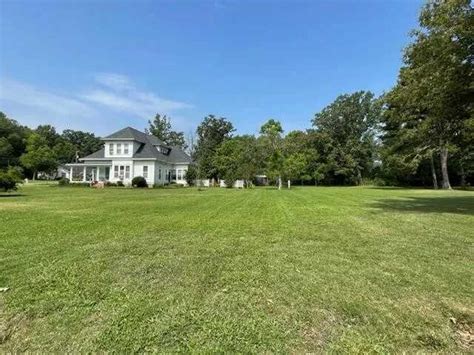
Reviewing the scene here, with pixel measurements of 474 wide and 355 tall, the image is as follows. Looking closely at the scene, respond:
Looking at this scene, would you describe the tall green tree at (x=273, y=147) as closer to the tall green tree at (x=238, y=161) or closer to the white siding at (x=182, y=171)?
the tall green tree at (x=238, y=161)

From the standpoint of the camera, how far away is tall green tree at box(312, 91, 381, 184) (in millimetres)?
57312

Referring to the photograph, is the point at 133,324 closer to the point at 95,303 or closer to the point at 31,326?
the point at 95,303

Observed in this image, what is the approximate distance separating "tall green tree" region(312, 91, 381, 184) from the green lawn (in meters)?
51.3

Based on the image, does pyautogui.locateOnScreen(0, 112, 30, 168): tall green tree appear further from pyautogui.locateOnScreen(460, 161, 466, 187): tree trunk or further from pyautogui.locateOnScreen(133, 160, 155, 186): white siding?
pyautogui.locateOnScreen(460, 161, 466, 187): tree trunk

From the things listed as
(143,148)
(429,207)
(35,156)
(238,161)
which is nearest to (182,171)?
(143,148)

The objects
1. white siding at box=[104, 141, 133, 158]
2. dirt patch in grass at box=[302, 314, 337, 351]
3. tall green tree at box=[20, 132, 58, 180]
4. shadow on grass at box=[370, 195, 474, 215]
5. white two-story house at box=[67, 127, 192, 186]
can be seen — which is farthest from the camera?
tall green tree at box=[20, 132, 58, 180]

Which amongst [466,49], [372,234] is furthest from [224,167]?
[372,234]

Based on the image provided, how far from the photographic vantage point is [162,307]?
3.75m

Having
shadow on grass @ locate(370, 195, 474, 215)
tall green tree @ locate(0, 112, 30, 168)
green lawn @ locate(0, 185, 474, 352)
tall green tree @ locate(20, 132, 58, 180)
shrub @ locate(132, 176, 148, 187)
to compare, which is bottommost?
green lawn @ locate(0, 185, 474, 352)

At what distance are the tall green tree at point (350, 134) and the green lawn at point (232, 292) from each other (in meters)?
51.3

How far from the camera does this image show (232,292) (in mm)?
4215

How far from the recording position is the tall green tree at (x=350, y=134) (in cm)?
5731

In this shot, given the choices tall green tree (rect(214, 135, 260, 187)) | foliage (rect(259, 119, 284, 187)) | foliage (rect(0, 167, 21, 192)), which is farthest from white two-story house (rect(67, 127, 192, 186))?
foliage (rect(0, 167, 21, 192))

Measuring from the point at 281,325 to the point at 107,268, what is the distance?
267cm
